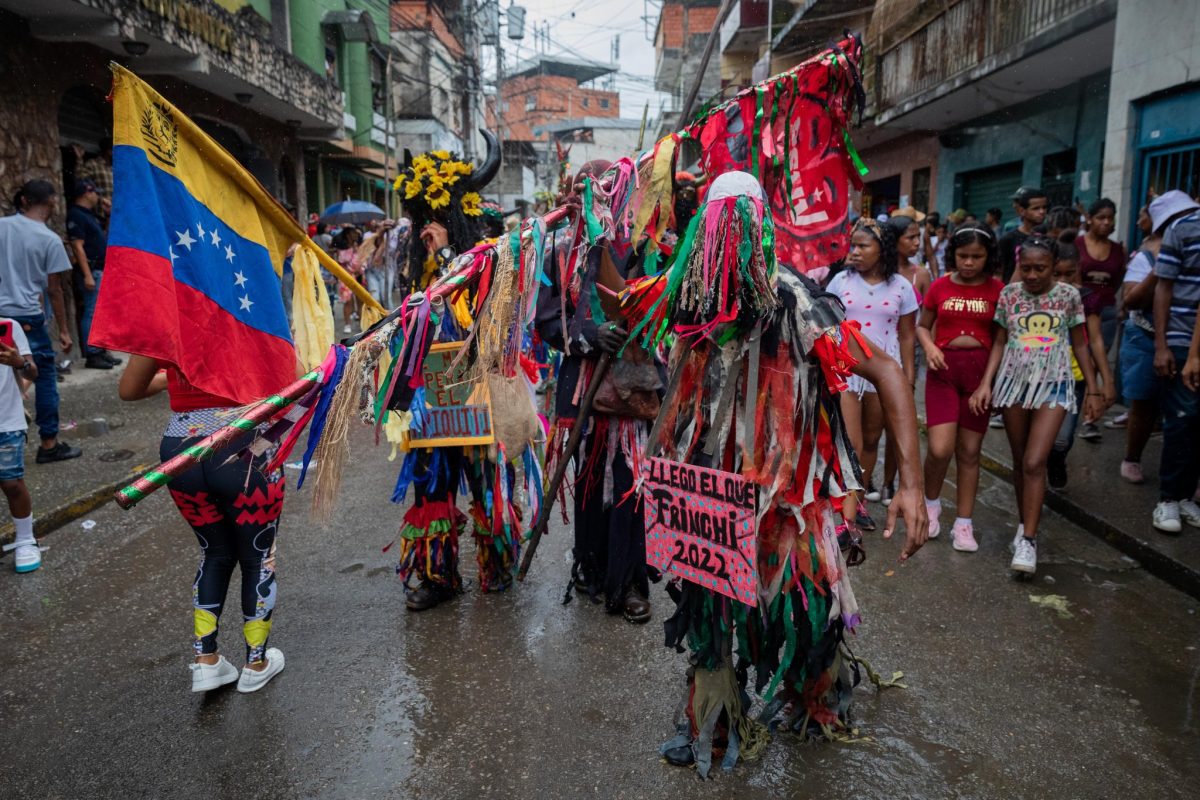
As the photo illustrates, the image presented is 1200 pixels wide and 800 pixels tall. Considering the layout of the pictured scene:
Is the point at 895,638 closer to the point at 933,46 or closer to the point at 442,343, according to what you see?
the point at 442,343

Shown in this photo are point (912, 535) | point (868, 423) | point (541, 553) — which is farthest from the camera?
point (868, 423)

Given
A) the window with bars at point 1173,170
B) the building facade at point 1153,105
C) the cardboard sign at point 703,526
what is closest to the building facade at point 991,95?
the building facade at point 1153,105

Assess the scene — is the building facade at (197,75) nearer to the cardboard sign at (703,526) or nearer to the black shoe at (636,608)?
the black shoe at (636,608)

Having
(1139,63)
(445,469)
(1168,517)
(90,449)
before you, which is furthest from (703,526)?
(1139,63)

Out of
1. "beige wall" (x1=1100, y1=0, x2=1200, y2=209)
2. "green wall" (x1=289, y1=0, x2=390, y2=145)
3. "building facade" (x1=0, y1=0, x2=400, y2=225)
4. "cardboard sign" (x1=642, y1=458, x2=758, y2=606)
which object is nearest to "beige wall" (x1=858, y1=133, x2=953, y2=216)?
"beige wall" (x1=1100, y1=0, x2=1200, y2=209)

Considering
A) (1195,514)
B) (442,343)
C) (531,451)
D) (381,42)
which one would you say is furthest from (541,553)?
(381,42)

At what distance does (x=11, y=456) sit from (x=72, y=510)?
1112mm

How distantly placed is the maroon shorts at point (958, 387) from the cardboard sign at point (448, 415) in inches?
99.3

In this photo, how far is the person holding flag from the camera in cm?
232

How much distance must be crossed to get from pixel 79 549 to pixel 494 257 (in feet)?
12.2

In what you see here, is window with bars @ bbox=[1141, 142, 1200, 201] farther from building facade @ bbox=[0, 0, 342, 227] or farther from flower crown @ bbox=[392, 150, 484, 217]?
building facade @ bbox=[0, 0, 342, 227]

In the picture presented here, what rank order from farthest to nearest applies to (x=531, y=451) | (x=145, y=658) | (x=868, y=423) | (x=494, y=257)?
(x=868, y=423), (x=531, y=451), (x=145, y=658), (x=494, y=257)

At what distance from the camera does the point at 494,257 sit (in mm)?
2627

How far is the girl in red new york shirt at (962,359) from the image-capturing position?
4.39m
